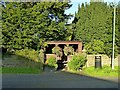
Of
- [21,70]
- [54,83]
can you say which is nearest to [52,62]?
[21,70]

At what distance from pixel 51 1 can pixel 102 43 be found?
19.6ft

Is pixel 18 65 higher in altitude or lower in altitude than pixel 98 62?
lower

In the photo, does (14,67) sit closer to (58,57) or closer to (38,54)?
(38,54)

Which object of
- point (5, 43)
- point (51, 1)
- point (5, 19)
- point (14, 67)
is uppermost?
point (51, 1)

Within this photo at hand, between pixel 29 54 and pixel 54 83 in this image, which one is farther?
pixel 29 54

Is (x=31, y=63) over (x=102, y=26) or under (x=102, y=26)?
under

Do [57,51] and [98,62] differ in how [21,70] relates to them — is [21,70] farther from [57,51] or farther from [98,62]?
[98,62]

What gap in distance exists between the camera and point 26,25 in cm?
2697

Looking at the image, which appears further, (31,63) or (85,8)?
(85,8)

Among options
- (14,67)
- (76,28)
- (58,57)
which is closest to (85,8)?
(76,28)

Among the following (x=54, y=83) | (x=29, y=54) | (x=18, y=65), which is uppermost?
(x=29, y=54)

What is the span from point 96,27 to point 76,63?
17.8ft

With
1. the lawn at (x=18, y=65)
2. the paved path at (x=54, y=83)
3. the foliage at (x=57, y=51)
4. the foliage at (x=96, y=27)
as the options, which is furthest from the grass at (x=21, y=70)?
the foliage at (x=96, y=27)

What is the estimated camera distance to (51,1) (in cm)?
2875
